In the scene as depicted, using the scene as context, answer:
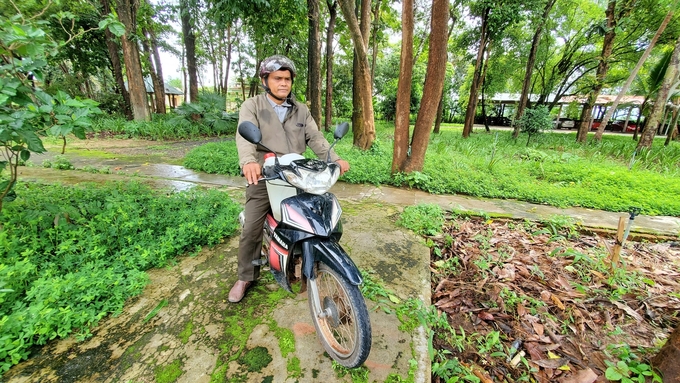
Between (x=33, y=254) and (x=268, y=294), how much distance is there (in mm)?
1818

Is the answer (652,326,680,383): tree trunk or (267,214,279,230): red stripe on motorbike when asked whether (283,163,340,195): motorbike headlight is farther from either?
(652,326,680,383): tree trunk

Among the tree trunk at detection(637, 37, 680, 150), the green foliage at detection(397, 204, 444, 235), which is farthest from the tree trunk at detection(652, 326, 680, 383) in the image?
the tree trunk at detection(637, 37, 680, 150)

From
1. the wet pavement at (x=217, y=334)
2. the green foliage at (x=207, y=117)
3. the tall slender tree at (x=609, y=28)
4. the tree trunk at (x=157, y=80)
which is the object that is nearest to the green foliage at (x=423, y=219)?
the wet pavement at (x=217, y=334)

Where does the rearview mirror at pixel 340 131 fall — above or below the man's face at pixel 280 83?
below

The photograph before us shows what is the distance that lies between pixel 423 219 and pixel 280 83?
226 centimetres

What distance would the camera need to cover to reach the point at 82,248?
2.17 metres

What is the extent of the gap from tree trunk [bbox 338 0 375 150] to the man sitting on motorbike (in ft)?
13.1

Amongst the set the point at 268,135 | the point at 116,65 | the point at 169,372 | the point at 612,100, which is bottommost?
the point at 169,372

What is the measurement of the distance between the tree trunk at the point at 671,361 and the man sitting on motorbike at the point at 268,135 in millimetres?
1942

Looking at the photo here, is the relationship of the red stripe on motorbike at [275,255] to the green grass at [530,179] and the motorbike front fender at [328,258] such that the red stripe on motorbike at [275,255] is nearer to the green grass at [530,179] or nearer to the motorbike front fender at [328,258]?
the motorbike front fender at [328,258]

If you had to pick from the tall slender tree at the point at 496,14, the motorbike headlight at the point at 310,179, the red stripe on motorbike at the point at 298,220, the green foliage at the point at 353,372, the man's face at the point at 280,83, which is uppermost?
the tall slender tree at the point at 496,14

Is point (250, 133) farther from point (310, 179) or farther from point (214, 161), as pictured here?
point (214, 161)

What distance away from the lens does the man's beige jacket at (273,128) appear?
6.07ft

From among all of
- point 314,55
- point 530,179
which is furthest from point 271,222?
point 314,55
